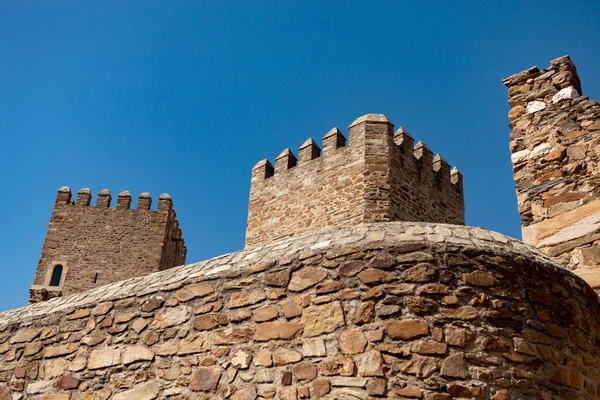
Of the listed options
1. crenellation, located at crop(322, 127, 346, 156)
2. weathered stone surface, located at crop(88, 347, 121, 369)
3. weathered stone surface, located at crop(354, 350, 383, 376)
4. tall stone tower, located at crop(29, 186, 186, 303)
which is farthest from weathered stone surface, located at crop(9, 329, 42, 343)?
tall stone tower, located at crop(29, 186, 186, 303)

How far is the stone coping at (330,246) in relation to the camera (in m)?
3.99

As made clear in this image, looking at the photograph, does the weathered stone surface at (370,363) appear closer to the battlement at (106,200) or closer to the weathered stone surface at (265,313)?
the weathered stone surface at (265,313)

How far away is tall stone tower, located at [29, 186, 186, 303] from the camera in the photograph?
20.0m

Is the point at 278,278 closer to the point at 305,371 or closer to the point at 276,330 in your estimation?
the point at 276,330

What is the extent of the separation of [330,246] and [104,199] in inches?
755

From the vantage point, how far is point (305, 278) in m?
4.03

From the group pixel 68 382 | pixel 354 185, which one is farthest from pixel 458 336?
pixel 354 185

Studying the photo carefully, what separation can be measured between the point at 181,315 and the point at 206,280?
31 centimetres

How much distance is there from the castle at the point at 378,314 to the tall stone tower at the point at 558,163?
13mm

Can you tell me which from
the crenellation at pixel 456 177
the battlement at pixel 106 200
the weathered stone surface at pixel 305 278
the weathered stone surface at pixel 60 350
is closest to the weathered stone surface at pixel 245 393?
the weathered stone surface at pixel 305 278

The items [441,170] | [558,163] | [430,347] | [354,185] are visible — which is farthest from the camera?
A: [441,170]

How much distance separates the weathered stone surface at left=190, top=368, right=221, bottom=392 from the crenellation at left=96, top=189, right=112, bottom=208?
61.3 ft

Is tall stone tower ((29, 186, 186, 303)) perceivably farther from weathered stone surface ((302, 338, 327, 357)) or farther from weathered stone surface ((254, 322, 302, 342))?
weathered stone surface ((302, 338, 327, 357))

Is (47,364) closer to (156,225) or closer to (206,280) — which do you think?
(206,280)
